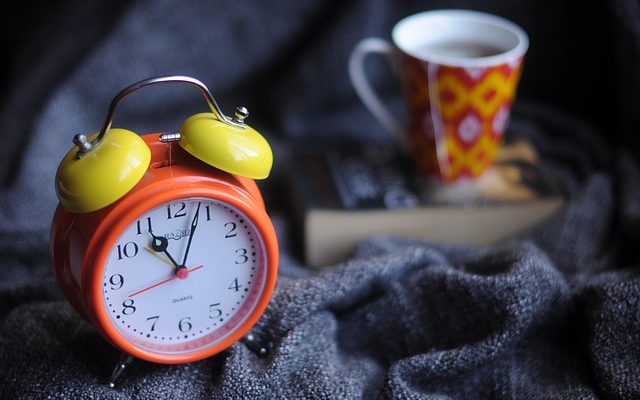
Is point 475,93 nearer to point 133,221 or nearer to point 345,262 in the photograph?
point 345,262

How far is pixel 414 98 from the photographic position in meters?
0.80

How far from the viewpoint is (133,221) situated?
489mm

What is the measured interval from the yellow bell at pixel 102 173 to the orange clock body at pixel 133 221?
12 millimetres

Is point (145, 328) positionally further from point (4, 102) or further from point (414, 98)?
point (4, 102)

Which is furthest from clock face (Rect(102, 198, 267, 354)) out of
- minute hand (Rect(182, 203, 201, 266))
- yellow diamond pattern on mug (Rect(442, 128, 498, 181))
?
yellow diamond pattern on mug (Rect(442, 128, 498, 181))

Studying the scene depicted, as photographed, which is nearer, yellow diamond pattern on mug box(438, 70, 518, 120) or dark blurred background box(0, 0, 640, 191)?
yellow diamond pattern on mug box(438, 70, 518, 120)

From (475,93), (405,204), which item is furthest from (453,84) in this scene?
(405,204)

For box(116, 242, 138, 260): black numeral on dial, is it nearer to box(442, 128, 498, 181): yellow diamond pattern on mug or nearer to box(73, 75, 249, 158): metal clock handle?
box(73, 75, 249, 158): metal clock handle

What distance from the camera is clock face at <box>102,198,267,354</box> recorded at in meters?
0.51

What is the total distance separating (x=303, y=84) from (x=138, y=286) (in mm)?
461

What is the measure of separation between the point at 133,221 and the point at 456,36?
46 cm

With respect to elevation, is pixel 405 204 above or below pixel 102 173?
below

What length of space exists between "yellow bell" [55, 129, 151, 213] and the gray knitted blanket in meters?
0.15

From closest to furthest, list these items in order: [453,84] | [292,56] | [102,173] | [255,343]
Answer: [102,173]
[255,343]
[453,84]
[292,56]
